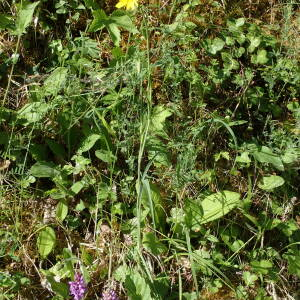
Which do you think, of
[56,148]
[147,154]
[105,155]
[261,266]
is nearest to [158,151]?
[147,154]

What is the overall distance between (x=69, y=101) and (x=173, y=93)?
1.67ft

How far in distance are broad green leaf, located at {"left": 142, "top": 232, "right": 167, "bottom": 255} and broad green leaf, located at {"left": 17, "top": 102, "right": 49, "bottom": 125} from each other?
74 cm

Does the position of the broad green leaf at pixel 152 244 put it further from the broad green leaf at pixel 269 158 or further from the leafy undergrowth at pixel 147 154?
the broad green leaf at pixel 269 158

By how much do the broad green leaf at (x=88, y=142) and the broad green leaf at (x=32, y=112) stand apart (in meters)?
0.23

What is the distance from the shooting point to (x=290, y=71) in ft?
9.85

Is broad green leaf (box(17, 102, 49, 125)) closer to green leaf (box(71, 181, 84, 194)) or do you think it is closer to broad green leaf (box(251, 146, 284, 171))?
green leaf (box(71, 181, 84, 194))

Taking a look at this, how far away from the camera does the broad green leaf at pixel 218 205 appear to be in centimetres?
266

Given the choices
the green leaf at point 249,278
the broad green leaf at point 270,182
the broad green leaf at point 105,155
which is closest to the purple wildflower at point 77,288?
the broad green leaf at point 105,155

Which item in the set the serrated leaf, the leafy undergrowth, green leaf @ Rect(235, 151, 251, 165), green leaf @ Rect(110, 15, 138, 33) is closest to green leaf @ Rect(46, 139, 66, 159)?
the leafy undergrowth

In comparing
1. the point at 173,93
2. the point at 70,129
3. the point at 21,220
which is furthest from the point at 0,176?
the point at 173,93

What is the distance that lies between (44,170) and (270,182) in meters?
1.10

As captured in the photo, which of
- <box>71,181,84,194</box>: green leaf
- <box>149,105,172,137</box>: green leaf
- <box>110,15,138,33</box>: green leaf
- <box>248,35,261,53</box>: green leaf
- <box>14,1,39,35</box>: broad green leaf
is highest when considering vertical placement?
<box>14,1,39,35</box>: broad green leaf

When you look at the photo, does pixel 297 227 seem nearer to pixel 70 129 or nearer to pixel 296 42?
pixel 296 42

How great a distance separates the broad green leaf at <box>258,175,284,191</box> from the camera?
278cm
